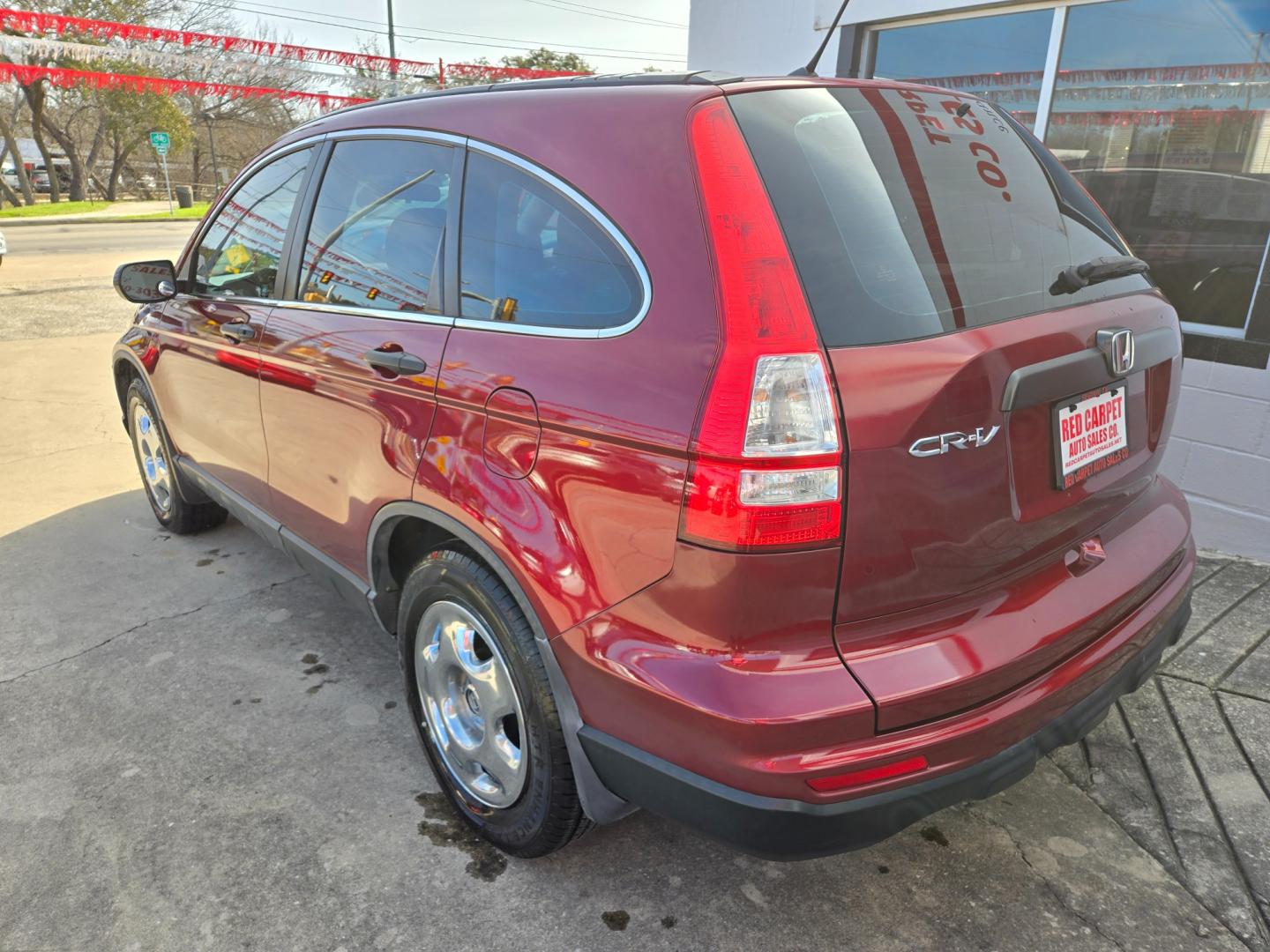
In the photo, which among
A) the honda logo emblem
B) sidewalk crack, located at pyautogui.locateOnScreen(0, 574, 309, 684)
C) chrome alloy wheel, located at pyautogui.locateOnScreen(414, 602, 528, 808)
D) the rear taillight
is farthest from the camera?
sidewalk crack, located at pyautogui.locateOnScreen(0, 574, 309, 684)

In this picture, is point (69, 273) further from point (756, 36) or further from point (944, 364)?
point (944, 364)

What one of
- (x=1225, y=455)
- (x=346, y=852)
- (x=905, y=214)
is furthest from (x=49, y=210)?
(x=905, y=214)

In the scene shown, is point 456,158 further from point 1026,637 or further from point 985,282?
point 1026,637

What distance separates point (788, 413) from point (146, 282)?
10.3ft

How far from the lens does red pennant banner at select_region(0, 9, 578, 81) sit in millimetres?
16317

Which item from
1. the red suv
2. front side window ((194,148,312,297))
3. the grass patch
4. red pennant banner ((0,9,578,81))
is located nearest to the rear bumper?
the red suv

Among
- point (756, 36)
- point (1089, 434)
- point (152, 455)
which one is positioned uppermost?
point (756, 36)

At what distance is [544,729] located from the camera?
1965 millimetres

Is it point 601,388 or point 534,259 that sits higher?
point 534,259

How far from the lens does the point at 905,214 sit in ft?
5.91

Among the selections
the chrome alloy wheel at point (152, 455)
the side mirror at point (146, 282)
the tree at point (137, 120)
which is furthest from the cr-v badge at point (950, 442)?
the tree at point (137, 120)

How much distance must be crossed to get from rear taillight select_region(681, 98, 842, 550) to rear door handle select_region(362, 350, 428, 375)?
35.5 inches

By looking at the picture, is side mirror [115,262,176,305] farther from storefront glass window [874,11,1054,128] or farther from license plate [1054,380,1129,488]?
storefront glass window [874,11,1054,128]

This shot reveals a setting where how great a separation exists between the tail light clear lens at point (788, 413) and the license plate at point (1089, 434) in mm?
608
